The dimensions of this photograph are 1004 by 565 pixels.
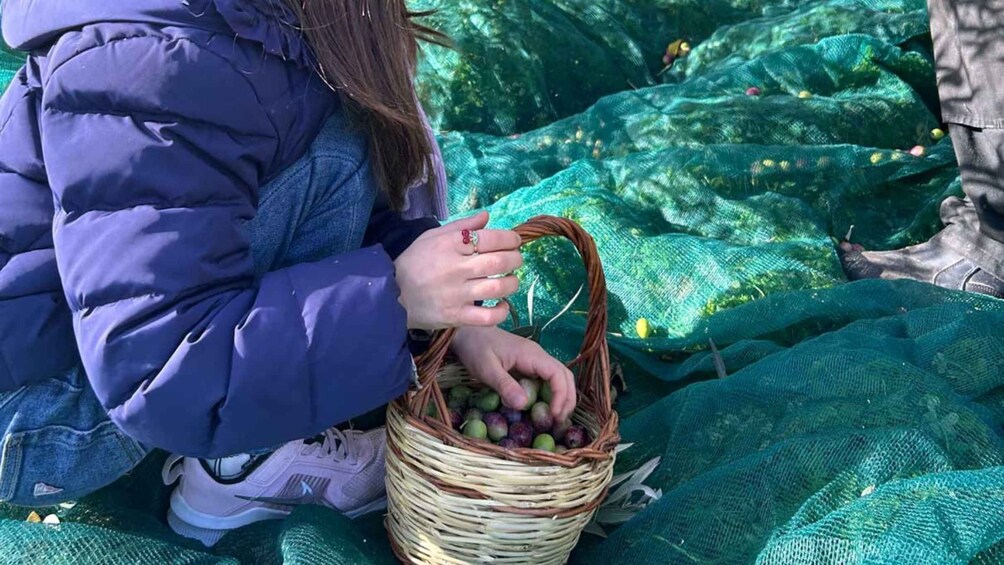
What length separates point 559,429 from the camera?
6.47 ft

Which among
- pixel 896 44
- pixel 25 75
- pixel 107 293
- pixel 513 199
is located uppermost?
pixel 25 75

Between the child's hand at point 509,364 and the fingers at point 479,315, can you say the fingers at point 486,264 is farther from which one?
the child's hand at point 509,364

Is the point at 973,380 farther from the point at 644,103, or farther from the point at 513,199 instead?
the point at 644,103

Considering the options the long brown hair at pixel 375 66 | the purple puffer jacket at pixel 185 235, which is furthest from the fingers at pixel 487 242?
the long brown hair at pixel 375 66

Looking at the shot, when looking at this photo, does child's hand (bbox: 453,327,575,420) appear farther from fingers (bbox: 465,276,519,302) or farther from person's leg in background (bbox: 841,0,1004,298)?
person's leg in background (bbox: 841,0,1004,298)

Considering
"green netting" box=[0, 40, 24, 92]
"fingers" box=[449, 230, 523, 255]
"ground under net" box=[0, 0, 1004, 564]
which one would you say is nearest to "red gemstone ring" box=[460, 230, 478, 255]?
"fingers" box=[449, 230, 523, 255]

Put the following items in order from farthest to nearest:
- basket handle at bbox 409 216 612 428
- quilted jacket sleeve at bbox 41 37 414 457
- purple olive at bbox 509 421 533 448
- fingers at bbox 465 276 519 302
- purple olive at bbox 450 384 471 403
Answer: purple olive at bbox 450 384 471 403
purple olive at bbox 509 421 533 448
basket handle at bbox 409 216 612 428
fingers at bbox 465 276 519 302
quilted jacket sleeve at bbox 41 37 414 457

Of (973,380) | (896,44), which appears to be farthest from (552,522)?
(896,44)

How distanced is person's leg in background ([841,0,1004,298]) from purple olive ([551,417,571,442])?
1553 mm

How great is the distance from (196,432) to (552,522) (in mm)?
622

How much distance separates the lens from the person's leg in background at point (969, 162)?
295 cm

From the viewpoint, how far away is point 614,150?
12.4 ft

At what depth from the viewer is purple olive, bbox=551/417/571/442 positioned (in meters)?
1.97

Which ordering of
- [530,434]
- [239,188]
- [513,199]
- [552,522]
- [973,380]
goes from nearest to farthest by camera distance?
[239,188]
[552,522]
[530,434]
[973,380]
[513,199]
